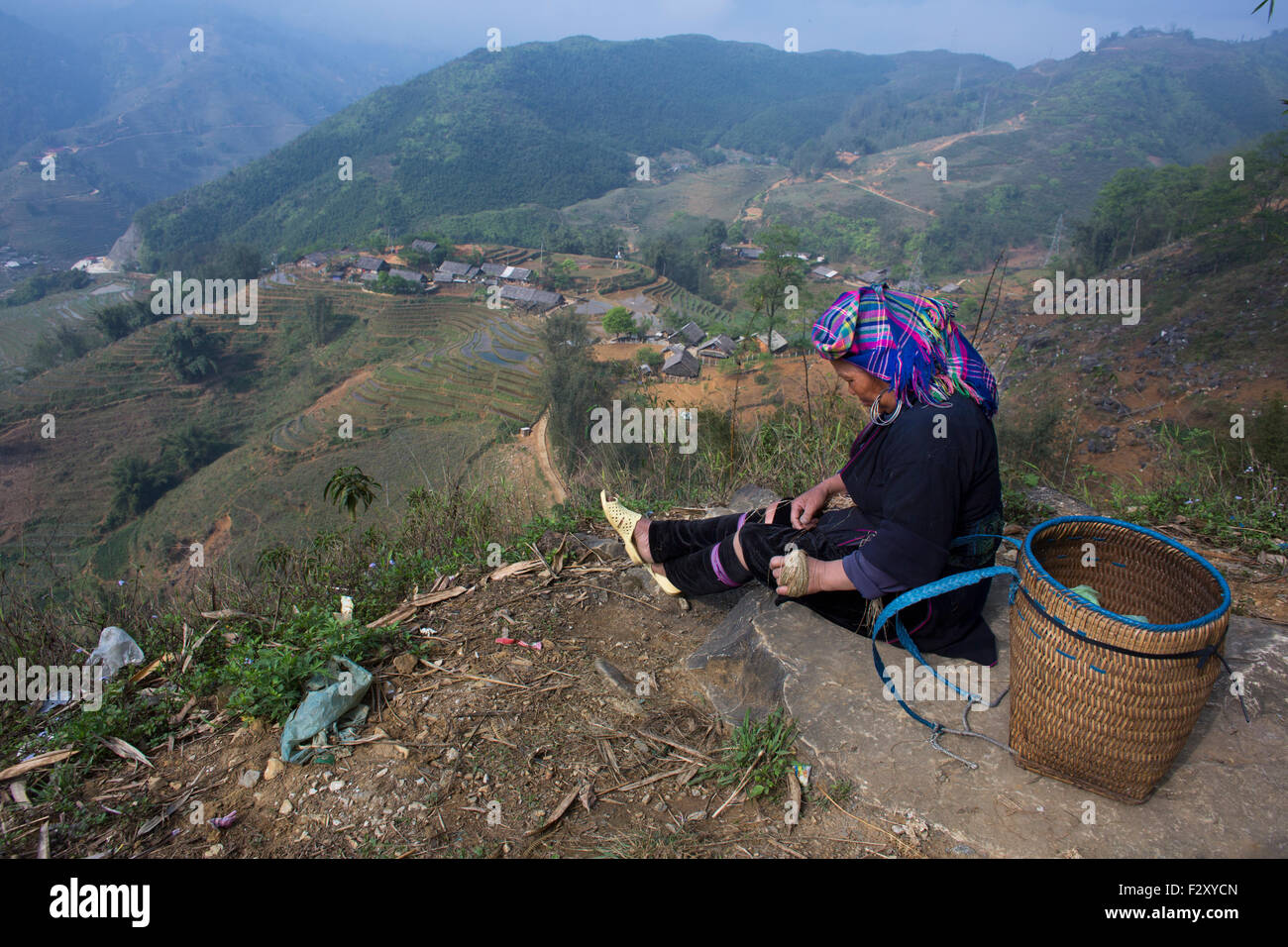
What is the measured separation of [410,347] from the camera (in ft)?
122

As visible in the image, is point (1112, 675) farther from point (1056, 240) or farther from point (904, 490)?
point (1056, 240)

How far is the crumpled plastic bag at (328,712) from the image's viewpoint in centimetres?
187

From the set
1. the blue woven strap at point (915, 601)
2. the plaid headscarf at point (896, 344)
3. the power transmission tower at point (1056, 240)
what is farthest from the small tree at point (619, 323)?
the blue woven strap at point (915, 601)

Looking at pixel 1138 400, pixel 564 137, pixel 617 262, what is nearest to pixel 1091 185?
pixel 617 262

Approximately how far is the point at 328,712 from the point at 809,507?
1.74 metres

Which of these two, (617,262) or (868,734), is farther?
(617,262)

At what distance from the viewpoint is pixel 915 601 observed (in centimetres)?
192

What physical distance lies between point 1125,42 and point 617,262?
127808 mm

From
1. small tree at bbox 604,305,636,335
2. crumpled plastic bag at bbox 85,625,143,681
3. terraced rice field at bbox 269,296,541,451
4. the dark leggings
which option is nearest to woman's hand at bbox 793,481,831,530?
the dark leggings

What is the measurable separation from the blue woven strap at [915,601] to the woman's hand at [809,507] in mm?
511

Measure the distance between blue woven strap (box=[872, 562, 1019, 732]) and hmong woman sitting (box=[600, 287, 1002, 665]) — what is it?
84 mm

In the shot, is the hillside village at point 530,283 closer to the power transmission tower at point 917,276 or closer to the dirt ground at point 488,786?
the power transmission tower at point 917,276

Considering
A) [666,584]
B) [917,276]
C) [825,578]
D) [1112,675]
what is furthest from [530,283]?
[1112,675]
